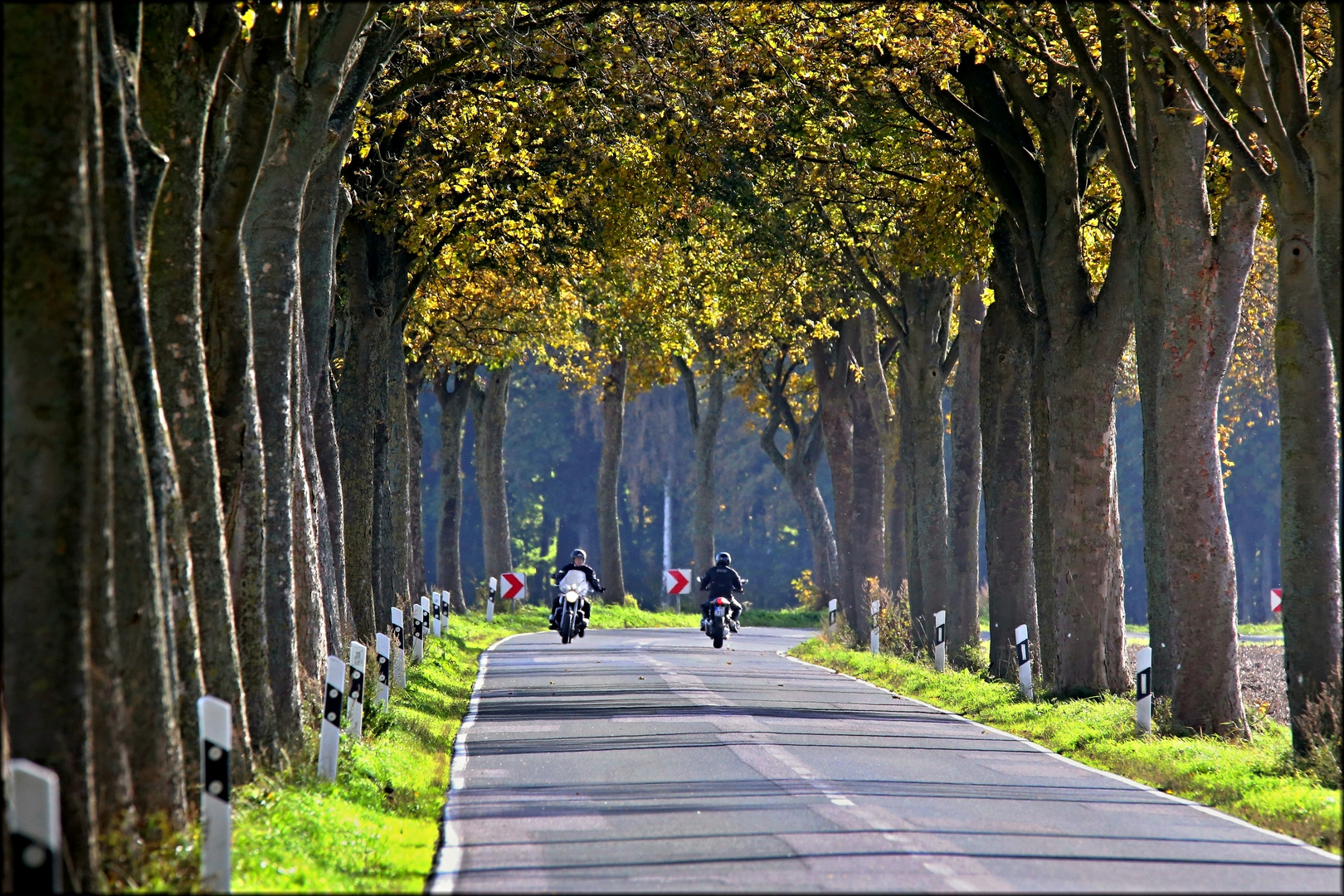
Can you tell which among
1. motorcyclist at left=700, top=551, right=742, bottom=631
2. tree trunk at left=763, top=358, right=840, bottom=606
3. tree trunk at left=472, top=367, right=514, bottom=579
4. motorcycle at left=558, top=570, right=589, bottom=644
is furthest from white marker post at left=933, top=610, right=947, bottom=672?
tree trunk at left=472, top=367, right=514, bottom=579

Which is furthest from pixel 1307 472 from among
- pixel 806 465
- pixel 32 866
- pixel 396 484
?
pixel 806 465

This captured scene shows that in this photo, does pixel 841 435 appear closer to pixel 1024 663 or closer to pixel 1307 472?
pixel 1024 663

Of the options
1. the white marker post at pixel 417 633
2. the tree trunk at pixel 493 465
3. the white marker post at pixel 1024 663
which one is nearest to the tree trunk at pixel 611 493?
the tree trunk at pixel 493 465

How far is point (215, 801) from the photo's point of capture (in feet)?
24.7

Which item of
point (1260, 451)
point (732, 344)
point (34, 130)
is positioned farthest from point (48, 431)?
point (1260, 451)

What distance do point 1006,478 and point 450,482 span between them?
23733 mm

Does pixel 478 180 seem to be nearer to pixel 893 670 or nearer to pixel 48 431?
pixel 893 670

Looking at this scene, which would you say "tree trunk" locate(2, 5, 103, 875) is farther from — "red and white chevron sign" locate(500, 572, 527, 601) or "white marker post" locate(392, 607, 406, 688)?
"red and white chevron sign" locate(500, 572, 527, 601)

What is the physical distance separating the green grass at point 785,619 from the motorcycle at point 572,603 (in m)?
18.3

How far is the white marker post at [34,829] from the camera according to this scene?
562 cm

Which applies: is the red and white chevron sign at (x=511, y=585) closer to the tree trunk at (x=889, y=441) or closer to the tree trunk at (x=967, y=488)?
the tree trunk at (x=889, y=441)

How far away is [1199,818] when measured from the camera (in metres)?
10.8

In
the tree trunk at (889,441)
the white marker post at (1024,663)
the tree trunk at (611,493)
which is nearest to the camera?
the white marker post at (1024,663)

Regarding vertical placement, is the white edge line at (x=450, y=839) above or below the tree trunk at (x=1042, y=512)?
below
